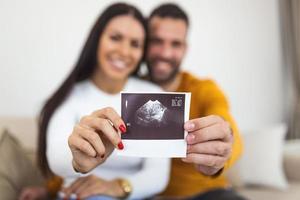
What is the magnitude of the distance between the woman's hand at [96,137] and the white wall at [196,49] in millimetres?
994

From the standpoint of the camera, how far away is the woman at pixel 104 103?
1.00m

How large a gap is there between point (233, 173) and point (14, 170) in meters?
0.96

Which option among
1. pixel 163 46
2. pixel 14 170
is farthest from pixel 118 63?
pixel 14 170

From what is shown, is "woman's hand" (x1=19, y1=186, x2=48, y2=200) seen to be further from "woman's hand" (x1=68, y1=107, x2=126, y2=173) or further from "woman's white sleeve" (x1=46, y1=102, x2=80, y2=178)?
"woman's hand" (x1=68, y1=107, x2=126, y2=173)

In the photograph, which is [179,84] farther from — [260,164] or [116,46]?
[260,164]

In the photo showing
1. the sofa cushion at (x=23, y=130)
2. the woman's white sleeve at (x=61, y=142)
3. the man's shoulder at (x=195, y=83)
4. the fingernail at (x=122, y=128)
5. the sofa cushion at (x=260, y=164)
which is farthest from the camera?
the sofa cushion at (x=260, y=164)

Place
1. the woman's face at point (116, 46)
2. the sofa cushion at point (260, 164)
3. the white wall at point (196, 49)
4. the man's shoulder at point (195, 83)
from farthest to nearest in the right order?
the sofa cushion at point (260, 164) < the white wall at point (196, 49) < the man's shoulder at point (195, 83) < the woman's face at point (116, 46)

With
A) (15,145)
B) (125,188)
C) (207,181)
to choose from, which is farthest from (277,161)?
(15,145)

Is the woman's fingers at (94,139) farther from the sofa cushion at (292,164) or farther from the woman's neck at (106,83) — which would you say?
the sofa cushion at (292,164)

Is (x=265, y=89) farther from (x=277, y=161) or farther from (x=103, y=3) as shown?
(x=103, y=3)

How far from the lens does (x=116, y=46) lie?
1.18m

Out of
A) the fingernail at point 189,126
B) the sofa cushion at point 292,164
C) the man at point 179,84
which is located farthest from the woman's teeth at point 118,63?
the sofa cushion at point 292,164

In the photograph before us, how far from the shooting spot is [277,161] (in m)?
1.85

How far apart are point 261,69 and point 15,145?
1.61 m
